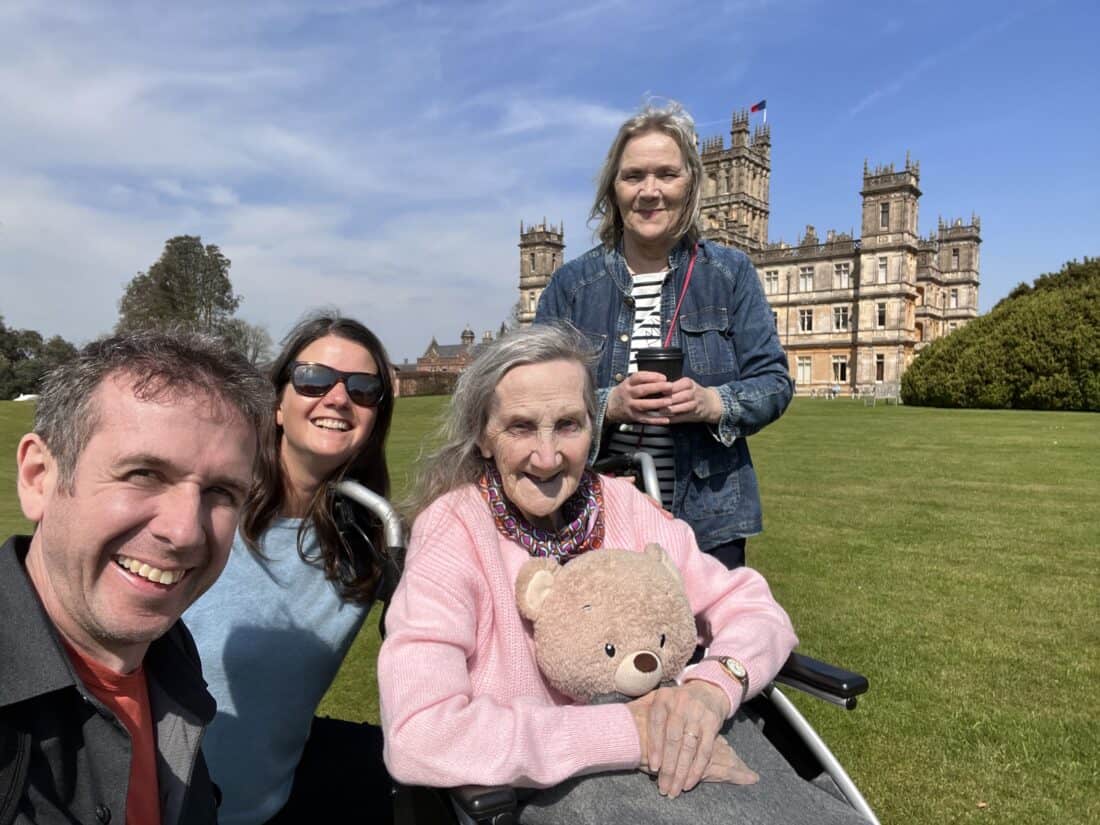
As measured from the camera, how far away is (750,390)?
9.62 ft

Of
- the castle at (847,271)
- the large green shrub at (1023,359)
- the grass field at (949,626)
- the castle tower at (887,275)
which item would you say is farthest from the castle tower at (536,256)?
the grass field at (949,626)

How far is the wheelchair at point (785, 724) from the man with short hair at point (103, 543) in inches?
27.4

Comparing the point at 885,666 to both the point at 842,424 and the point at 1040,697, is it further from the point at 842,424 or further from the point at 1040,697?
the point at 842,424

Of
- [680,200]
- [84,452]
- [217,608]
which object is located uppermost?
[680,200]

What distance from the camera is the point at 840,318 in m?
64.9

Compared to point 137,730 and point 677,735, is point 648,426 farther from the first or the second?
point 137,730

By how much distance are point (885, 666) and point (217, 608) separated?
14.6 feet

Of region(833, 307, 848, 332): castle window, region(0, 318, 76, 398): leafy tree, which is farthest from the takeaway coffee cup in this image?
region(833, 307, 848, 332): castle window

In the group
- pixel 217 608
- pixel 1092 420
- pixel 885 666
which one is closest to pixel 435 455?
pixel 217 608

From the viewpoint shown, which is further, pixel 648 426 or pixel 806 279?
pixel 806 279

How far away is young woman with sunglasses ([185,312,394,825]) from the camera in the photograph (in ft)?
7.94

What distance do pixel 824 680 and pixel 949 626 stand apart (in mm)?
4678

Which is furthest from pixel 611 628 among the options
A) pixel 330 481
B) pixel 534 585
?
pixel 330 481

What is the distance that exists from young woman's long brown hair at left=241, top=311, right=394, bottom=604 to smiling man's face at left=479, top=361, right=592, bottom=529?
690 millimetres
